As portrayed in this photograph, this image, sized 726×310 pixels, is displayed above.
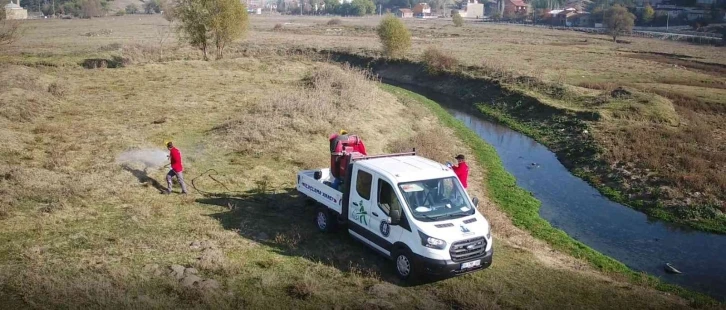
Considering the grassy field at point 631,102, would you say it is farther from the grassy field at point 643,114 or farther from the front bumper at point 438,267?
the front bumper at point 438,267

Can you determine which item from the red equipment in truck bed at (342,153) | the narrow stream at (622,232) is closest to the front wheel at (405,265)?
the red equipment in truck bed at (342,153)

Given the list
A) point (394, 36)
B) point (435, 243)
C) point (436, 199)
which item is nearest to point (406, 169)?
point (436, 199)

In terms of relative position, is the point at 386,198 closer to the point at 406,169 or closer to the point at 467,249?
the point at 406,169

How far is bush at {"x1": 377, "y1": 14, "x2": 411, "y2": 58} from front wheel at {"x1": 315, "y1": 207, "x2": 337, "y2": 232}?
154ft

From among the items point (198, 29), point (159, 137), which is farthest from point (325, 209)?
point (198, 29)

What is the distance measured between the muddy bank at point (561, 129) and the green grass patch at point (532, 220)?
12.6 feet

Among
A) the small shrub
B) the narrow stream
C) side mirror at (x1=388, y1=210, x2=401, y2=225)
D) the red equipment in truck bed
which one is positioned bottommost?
the narrow stream

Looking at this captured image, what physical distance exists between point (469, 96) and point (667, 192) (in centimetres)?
2581

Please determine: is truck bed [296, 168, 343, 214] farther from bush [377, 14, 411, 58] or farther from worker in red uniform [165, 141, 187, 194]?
bush [377, 14, 411, 58]

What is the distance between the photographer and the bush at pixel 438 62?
54272mm

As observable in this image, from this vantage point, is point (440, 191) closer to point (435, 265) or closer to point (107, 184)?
point (435, 265)

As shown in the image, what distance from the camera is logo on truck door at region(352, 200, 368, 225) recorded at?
13328mm

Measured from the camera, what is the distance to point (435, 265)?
37.9ft

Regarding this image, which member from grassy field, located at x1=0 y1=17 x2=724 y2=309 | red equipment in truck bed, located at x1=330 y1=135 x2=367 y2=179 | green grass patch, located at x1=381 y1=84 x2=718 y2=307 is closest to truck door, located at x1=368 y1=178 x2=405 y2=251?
grassy field, located at x1=0 y1=17 x2=724 y2=309
